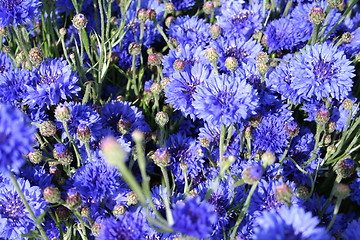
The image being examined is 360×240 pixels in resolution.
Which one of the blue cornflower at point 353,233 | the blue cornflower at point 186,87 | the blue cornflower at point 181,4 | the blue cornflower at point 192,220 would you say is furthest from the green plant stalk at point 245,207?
the blue cornflower at point 181,4

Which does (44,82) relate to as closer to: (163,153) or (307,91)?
(163,153)

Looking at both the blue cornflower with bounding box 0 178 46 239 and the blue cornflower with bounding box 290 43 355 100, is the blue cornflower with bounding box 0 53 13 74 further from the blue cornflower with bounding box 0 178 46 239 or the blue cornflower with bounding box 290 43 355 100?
the blue cornflower with bounding box 290 43 355 100

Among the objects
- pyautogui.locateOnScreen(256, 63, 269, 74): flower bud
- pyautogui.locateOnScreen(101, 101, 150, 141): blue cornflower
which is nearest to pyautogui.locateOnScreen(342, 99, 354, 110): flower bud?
pyautogui.locateOnScreen(256, 63, 269, 74): flower bud

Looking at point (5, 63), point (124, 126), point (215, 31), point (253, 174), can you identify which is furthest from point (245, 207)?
point (5, 63)

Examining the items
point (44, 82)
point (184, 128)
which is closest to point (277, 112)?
point (184, 128)

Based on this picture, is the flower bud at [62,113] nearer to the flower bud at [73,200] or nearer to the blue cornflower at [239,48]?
the flower bud at [73,200]

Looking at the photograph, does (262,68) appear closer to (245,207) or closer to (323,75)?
(323,75)
